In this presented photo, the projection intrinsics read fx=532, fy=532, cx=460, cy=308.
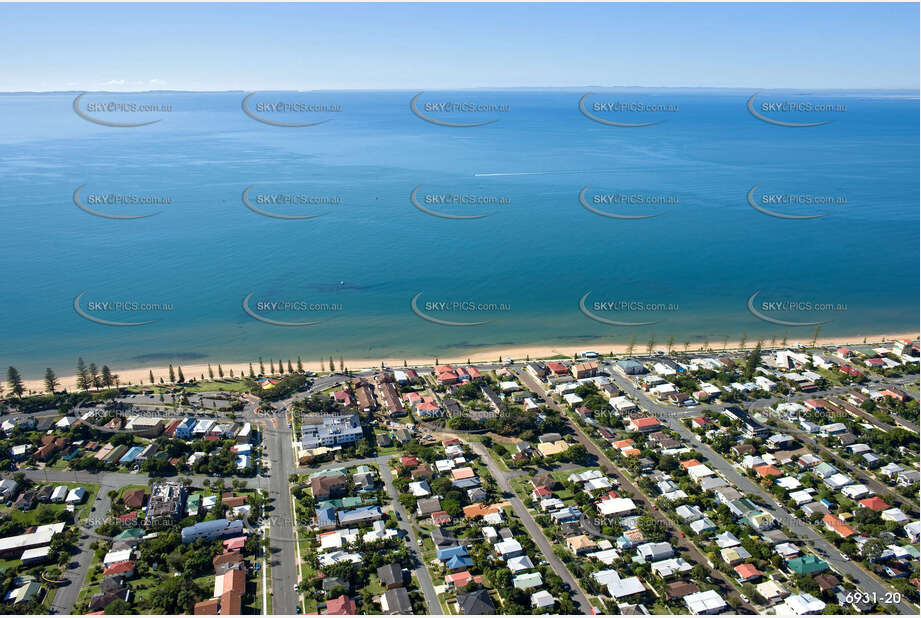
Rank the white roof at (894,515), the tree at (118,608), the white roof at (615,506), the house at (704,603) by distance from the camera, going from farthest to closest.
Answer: the white roof at (615,506)
the white roof at (894,515)
the house at (704,603)
the tree at (118,608)

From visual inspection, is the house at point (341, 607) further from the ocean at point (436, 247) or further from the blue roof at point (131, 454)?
the ocean at point (436, 247)

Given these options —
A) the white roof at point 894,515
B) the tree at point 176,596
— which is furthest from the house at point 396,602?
the white roof at point 894,515

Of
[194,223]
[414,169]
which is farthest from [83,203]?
[414,169]

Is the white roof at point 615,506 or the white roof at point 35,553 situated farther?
the white roof at point 615,506

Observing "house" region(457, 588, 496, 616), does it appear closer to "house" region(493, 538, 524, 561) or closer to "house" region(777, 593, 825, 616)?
"house" region(493, 538, 524, 561)

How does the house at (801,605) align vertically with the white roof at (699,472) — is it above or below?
below

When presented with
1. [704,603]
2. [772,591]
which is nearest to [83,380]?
[704,603]

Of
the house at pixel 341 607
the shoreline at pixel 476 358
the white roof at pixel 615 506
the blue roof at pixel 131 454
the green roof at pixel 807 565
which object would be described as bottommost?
the green roof at pixel 807 565
